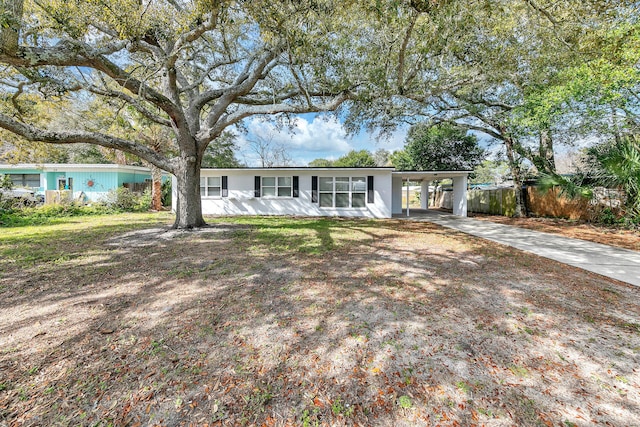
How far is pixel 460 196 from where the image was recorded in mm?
14180

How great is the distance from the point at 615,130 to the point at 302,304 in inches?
428

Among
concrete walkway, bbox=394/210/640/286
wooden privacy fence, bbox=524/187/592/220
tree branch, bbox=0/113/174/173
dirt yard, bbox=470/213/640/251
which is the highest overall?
tree branch, bbox=0/113/174/173

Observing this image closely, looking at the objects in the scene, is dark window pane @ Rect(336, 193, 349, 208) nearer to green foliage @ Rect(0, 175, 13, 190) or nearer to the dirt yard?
the dirt yard

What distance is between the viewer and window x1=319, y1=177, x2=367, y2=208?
13.2 m

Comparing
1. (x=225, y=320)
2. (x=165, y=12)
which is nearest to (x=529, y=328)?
(x=225, y=320)

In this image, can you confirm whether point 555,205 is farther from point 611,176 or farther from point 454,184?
point 611,176

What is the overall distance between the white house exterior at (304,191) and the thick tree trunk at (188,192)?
5476 mm

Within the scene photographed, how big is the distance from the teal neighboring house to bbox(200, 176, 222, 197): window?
6533mm

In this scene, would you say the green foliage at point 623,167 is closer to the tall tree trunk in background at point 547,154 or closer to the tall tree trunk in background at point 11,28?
the tall tree trunk in background at point 547,154

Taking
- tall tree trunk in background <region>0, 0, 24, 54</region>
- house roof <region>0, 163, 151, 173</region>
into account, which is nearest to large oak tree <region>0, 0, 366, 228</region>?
tall tree trunk in background <region>0, 0, 24, 54</region>

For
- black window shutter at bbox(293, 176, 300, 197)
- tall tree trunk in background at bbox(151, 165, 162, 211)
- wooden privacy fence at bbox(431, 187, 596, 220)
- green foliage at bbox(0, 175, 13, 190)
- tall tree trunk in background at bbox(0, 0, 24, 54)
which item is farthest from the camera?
tall tree trunk in background at bbox(151, 165, 162, 211)

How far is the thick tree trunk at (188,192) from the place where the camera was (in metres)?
7.82

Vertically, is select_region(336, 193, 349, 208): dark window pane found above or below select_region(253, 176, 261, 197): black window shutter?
below

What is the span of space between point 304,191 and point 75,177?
14621mm
